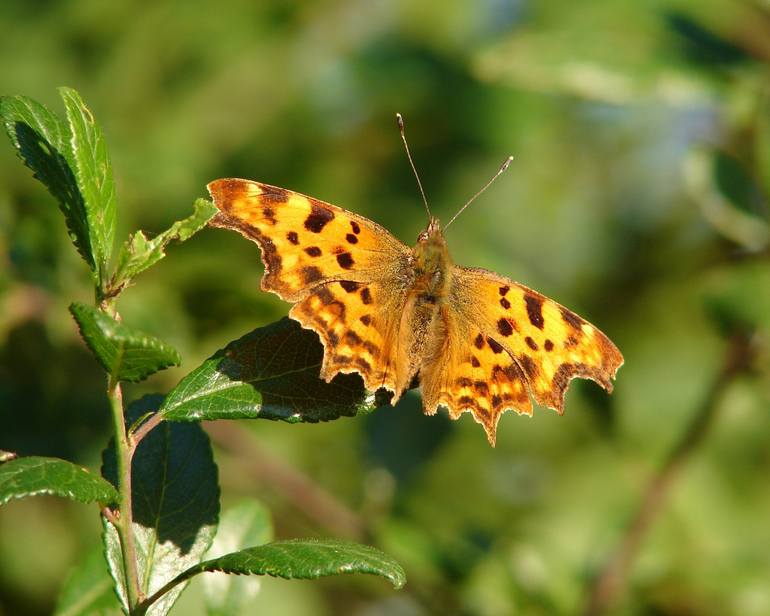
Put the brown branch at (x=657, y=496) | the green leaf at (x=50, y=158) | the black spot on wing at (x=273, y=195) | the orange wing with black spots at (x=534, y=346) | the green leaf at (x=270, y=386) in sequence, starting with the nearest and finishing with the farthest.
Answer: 1. the green leaf at (x=50, y=158)
2. the green leaf at (x=270, y=386)
3. the black spot on wing at (x=273, y=195)
4. the orange wing with black spots at (x=534, y=346)
5. the brown branch at (x=657, y=496)

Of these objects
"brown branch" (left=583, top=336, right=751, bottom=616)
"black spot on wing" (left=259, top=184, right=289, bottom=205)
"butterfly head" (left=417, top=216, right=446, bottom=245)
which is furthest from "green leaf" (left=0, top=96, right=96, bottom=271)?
"brown branch" (left=583, top=336, right=751, bottom=616)

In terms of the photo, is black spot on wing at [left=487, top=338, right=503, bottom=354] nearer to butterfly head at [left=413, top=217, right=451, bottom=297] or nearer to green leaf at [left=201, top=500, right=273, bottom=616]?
butterfly head at [left=413, top=217, right=451, bottom=297]

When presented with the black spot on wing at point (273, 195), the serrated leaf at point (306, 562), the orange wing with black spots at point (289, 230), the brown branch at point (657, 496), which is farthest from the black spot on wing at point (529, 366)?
the brown branch at point (657, 496)

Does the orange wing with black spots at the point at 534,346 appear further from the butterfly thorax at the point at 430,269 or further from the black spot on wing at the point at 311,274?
the black spot on wing at the point at 311,274

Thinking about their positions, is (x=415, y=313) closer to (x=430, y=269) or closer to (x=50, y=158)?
(x=430, y=269)

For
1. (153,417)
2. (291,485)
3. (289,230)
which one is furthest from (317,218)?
(291,485)

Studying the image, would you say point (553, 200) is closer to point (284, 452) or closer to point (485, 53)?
point (485, 53)
